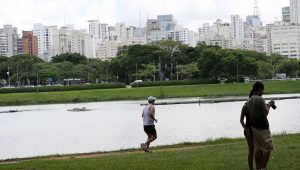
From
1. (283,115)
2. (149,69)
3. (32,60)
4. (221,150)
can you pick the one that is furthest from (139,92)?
(221,150)

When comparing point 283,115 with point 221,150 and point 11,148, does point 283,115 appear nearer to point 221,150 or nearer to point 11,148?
point 11,148

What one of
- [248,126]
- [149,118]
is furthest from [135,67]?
[248,126]

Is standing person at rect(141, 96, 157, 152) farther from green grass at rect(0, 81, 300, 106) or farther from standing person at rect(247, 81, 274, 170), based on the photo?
green grass at rect(0, 81, 300, 106)

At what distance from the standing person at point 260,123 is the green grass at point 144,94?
78.9m

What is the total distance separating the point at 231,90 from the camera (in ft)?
312

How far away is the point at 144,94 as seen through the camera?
9662 centimetres

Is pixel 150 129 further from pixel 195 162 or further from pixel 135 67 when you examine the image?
pixel 135 67

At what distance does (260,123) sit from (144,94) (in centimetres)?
8396

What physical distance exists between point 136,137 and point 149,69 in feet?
331

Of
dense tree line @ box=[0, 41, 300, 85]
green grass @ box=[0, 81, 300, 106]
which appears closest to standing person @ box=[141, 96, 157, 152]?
green grass @ box=[0, 81, 300, 106]

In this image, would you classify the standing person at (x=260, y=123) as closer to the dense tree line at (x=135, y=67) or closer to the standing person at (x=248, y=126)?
the standing person at (x=248, y=126)

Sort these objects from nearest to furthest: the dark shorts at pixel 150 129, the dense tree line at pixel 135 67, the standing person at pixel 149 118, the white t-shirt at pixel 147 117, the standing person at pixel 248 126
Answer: the standing person at pixel 248 126 → the standing person at pixel 149 118 → the white t-shirt at pixel 147 117 → the dark shorts at pixel 150 129 → the dense tree line at pixel 135 67

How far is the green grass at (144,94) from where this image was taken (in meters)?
94.8

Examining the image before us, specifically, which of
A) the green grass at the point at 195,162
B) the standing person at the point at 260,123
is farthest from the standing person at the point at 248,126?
the green grass at the point at 195,162
